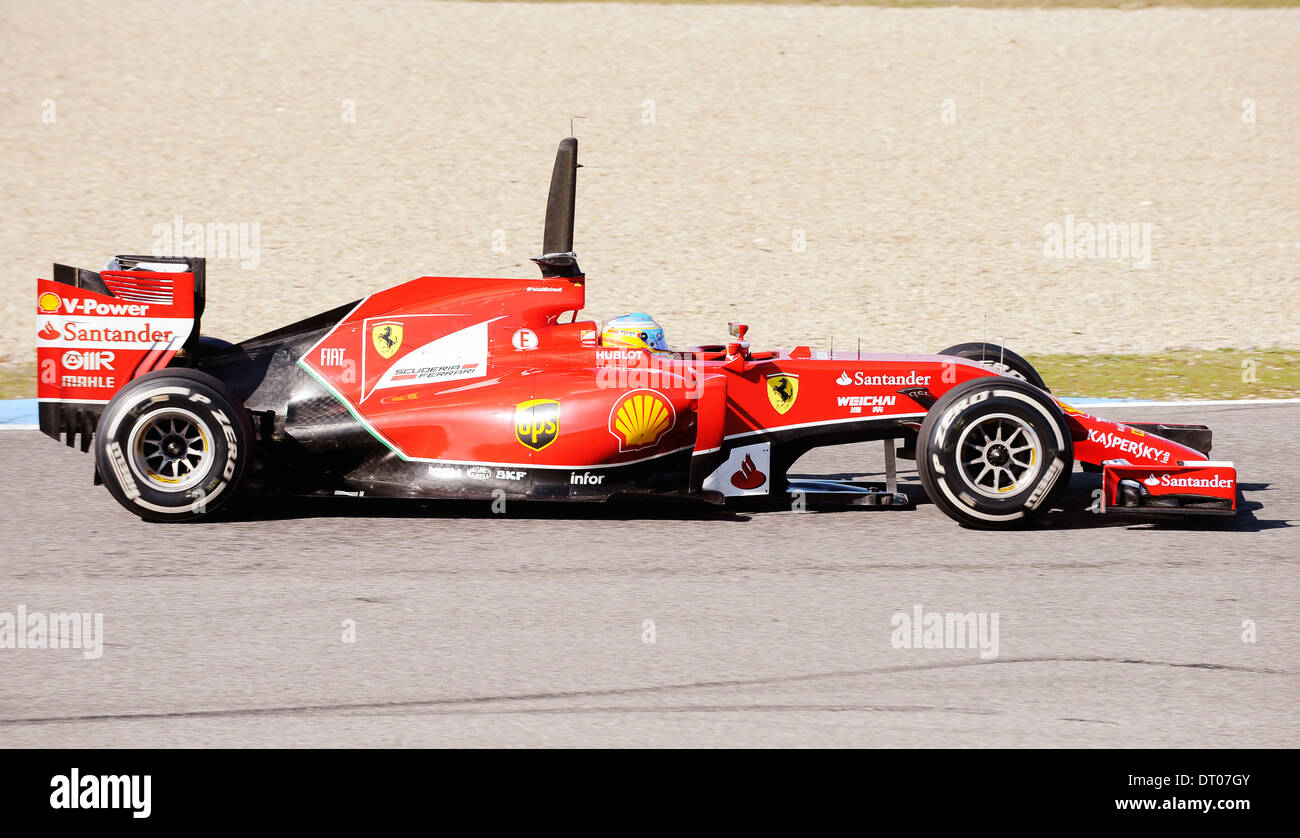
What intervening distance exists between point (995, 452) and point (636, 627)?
2.34 meters

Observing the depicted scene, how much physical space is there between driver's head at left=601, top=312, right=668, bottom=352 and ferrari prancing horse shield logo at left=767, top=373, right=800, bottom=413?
2.08ft

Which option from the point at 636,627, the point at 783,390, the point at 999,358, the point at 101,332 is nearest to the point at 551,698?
the point at 636,627

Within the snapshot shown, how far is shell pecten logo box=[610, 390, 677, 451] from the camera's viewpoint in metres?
7.00

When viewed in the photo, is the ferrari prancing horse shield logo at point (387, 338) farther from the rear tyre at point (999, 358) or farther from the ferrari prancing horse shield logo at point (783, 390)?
the rear tyre at point (999, 358)

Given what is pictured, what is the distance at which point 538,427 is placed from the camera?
23.0ft

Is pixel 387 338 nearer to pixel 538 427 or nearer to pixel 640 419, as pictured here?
pixel 538 427

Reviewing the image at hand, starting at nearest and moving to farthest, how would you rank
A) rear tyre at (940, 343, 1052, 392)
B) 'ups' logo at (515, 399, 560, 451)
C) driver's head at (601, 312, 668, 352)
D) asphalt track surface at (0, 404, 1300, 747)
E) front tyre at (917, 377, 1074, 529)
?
asphalt track surface at (0, 404, 1300, 747)
front tyre at (917, 377, 1074, 529)
'ups' logo at (515, 399, 560, 451)
driver's head at (601, 312, 668, 352)
rear tyre at (940, 343, 1052, 392)

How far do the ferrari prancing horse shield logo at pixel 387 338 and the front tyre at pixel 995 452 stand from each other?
264 cm

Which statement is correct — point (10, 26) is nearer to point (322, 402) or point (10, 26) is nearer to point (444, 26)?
point (444, 26)

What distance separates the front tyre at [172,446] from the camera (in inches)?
273

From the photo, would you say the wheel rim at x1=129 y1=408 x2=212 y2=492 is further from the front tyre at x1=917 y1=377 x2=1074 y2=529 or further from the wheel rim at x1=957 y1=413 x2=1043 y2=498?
the wheel rim at x1=957 y1=413 x2=1043 y2=498

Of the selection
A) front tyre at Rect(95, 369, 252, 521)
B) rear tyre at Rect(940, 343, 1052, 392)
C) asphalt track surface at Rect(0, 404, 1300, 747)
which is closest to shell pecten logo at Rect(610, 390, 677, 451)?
asphalt track surface at Rect(0, 404, 1300, 747)

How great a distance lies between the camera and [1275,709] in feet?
15.3
